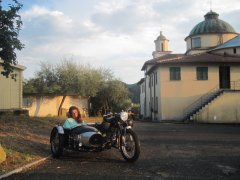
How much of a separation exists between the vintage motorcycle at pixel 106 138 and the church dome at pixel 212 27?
43273mm

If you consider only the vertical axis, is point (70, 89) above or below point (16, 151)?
above

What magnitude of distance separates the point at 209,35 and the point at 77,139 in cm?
4370

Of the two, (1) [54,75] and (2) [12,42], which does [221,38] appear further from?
(2) [12,42]

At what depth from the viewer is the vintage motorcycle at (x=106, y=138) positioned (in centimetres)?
979

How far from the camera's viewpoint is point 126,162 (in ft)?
31.9

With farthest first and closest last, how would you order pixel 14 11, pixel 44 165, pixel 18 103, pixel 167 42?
pixel 167 42 < pixel 18 103 < pixel 14 11 < pixel 44 165

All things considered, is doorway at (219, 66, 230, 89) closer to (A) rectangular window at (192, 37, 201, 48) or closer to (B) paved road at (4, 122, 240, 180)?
(A) rectangular window at (192, 37, 201, 48)

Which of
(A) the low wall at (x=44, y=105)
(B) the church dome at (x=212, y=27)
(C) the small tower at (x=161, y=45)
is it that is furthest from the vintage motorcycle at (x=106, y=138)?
(C) the small tower at (x=161, y=45)

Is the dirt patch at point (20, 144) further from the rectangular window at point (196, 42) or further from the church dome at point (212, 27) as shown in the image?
the church dome at point (212, 27)

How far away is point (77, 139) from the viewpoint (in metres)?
10.4

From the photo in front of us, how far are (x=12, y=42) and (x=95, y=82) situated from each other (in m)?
28.0

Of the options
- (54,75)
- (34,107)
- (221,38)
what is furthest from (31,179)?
(221,38)

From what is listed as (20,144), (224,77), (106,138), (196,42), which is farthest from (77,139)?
(196,42)

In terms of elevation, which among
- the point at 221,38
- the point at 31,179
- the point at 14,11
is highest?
the point at 221,38
